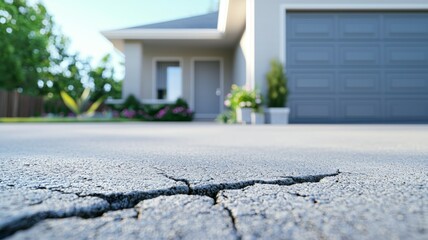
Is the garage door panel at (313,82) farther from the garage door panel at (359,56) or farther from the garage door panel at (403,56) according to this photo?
the garage door panel at (403,56)

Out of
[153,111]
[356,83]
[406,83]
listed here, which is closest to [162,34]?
[153,111]

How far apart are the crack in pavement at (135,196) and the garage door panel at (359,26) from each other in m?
6.14

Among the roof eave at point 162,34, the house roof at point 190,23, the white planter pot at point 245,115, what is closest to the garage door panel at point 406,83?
the white planter pot at point 245,115

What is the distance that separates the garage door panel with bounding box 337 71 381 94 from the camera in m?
6.40

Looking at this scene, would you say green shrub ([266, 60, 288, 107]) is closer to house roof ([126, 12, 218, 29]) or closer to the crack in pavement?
house roof ([126, 12, 218, 29])

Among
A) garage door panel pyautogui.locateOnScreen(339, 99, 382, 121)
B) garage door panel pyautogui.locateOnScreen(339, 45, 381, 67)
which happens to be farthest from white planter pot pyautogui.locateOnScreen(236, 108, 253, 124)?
garage door panel pyautogui.locateOnScreen(339, 45, 381, 67)

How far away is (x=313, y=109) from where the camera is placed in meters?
6.37

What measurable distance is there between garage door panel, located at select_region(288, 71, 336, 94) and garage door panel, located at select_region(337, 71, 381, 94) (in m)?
0.18

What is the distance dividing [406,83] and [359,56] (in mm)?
1063

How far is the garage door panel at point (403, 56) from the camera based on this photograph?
6.46 m

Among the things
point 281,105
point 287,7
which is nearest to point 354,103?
point 281,105

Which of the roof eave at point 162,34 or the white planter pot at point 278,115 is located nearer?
the white planter pot at point 278,115

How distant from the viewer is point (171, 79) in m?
10.1

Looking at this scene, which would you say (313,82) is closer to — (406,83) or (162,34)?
(406,83)
